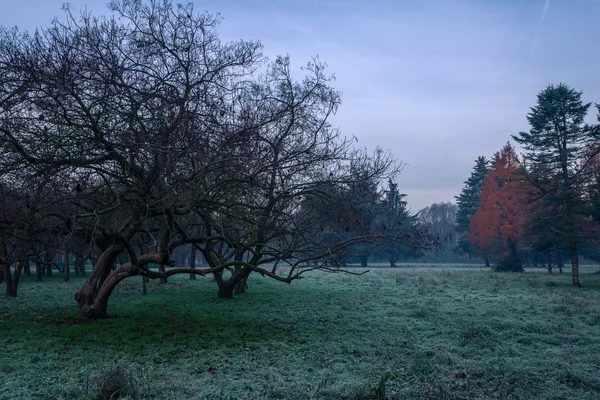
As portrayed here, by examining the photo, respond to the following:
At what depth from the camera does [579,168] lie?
25.4 meters

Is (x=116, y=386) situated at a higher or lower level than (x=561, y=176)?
lower

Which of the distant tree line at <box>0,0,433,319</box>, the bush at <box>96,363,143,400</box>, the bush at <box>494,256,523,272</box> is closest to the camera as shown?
the bush at <box>96,363,143,400</box>

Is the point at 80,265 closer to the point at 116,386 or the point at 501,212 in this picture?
the point at 116,386

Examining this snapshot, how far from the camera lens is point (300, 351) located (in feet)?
27.8

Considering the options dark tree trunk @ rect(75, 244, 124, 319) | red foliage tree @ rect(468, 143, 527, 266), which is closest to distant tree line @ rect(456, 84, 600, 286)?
red foliage tree @ rect(468, 143, 527, 266)

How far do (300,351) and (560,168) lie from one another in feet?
76.9

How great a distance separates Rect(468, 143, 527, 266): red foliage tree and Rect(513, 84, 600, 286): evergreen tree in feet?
35.2

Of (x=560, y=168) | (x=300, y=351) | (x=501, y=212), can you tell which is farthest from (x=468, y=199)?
(x=300, y=351)

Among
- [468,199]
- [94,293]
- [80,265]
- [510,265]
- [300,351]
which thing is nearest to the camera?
[300,351]

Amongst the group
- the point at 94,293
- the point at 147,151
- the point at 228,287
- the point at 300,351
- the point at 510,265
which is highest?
the point at 147,151

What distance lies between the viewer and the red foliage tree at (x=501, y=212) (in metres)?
38.3

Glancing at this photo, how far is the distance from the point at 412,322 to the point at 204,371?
6.39 m

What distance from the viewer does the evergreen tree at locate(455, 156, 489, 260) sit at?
185ft

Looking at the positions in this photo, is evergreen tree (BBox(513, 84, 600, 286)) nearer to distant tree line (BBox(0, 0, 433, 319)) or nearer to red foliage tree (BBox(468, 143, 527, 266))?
red foliage tree (BBox(468, 143, 527, 266))
